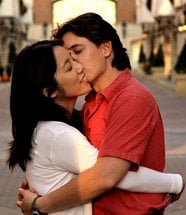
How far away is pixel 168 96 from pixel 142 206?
77.5 feet

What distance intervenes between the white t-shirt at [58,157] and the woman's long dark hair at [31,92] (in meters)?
0.04

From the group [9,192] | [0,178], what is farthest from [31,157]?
[0,178]

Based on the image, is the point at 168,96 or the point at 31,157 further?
the point at 168,96

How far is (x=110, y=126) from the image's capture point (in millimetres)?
2322

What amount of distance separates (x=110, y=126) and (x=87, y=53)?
314mm

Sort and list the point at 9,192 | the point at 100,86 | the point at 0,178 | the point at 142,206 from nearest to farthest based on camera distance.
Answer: the point at 142,206 → the point at 100,86 → the point at 9,192 → the point at 0,178

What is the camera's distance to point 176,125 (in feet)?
50.0

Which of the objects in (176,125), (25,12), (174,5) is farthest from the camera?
(25,12)

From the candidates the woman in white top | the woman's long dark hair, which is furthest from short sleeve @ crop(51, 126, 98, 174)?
the woman's long dark hair

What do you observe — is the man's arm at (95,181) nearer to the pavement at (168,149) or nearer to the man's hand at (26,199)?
the man's hand at (26,199)

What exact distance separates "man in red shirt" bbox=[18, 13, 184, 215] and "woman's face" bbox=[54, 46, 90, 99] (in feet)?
0.17

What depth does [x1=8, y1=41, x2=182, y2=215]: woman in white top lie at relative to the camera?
2.32 m

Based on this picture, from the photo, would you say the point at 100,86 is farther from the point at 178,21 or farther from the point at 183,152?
the point at 178,21

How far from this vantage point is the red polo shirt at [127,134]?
229 cm
